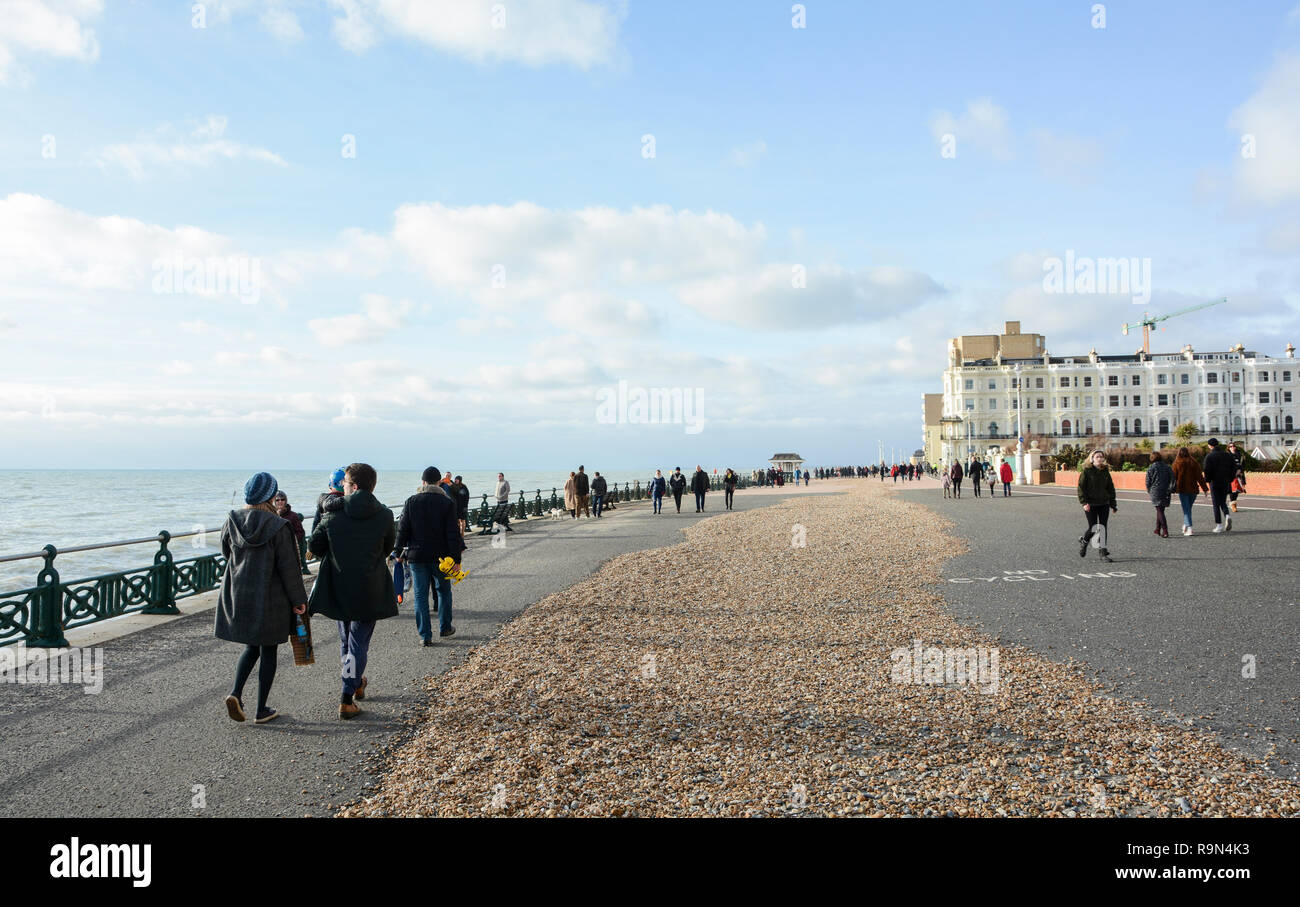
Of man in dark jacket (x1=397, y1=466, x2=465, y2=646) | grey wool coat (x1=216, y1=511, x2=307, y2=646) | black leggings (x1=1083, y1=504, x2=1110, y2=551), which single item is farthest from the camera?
black leggings (x1=1083, y1=504, x2=1110, y2=551)

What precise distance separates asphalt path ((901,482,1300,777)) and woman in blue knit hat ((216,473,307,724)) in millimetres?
6128

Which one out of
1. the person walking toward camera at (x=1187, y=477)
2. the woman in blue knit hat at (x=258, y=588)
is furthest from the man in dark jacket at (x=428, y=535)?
the person walking toward camera at (x=1187, y=477)

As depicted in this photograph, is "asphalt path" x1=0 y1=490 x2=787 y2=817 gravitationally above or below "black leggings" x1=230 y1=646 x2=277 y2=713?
below

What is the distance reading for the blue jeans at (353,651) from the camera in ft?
19.4

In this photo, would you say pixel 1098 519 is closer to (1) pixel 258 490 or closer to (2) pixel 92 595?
(1) pixel 258 490

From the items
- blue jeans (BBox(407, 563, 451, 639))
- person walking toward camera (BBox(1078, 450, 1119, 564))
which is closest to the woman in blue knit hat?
blue jeans (BBox(407, 563, 451, 639))

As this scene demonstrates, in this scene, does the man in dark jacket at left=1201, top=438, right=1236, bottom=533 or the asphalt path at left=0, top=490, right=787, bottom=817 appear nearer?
the asphalt path at left=0, top=490, right=787, bottom=817

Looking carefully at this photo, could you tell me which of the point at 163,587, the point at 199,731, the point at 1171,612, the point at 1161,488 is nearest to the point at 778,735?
the point at 199,731

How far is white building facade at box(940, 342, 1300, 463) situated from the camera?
107 m

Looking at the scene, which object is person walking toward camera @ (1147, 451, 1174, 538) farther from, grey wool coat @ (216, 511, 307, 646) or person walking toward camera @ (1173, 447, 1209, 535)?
grey wool coat @ (216, 511, 307, 646)

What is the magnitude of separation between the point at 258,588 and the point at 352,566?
2.36ft

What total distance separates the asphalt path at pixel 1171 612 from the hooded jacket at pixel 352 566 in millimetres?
5657

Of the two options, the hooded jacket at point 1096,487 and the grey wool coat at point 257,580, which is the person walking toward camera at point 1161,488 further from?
the grey wool coat at point 257,580

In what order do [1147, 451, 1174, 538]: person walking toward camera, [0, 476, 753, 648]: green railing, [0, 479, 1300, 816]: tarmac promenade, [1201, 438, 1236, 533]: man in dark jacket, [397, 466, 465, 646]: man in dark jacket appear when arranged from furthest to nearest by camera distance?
[1201, 438, 1236, 533]: man in dark jacket, [1147, 451, 1174, 538]: person walking toward camera, [0, 476, 753, 648]: green railing, [397, 466, 465, 646]: man in dark jacket, [0, 479, 1300, 816]: tarmac promenade
